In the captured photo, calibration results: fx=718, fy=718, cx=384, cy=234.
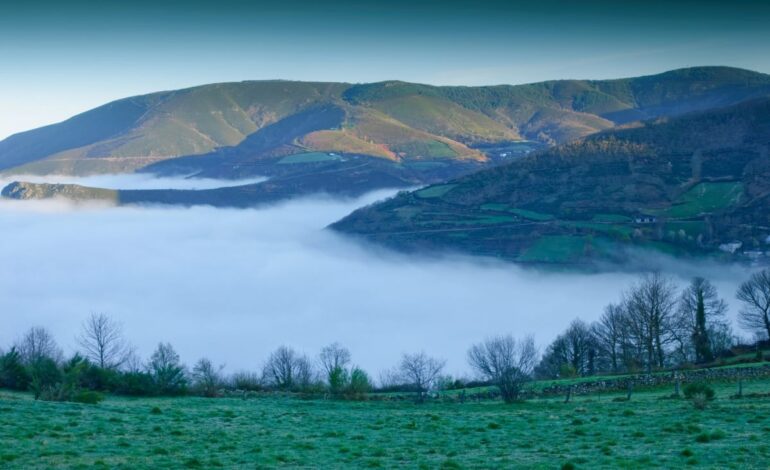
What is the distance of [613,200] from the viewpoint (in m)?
142

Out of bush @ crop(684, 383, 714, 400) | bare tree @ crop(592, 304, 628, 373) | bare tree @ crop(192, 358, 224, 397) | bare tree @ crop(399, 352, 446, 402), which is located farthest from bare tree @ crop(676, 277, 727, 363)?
bare tree @ crop(192, 358, 224, 397)

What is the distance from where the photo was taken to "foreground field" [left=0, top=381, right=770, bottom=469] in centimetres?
1852

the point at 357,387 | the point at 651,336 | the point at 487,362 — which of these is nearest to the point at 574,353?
the point at 651,336

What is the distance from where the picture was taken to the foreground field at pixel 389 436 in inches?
729

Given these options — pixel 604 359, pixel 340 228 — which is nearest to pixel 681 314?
pixel 604 359

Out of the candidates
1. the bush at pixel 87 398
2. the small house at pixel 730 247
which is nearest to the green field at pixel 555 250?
the small house at pixel 730 247

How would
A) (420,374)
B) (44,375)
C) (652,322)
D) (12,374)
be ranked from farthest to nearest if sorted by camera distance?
1. (652,322)
2. (420,374)
3. (12,374)
4. (44,375)

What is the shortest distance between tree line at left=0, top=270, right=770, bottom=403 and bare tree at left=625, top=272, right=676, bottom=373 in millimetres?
81

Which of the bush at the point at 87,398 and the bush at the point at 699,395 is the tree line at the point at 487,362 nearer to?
the bush at the point at 87,398

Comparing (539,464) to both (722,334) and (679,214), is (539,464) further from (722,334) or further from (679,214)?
(679,214)

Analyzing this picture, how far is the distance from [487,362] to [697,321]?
17.5 metres

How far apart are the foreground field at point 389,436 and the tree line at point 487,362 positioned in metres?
Result: 5.72

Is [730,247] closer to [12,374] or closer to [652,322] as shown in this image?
[652,322]

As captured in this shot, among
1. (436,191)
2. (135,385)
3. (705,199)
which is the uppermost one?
(436,191)
